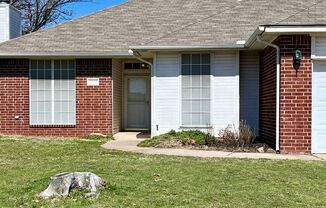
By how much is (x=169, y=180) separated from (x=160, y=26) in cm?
1103

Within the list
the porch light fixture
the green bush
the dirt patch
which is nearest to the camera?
the porch light fixture

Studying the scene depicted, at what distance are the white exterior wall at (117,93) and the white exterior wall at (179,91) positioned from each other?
2.44 metres

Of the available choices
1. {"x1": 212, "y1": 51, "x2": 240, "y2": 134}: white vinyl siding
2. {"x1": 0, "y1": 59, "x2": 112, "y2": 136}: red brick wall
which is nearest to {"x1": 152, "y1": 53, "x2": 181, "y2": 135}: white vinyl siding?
{"x1": 212, "y1": 51, "x2": 240, "y2": 134}: white vinyl siding

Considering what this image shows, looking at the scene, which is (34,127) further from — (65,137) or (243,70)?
(243,70)

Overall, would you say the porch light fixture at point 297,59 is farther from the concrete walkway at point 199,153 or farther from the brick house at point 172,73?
the concrete walkway at point 199,153

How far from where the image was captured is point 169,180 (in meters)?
8.18

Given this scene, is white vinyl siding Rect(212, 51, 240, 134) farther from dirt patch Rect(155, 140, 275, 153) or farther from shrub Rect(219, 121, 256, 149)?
dirt patch Rect(155, 140, 275, 153)

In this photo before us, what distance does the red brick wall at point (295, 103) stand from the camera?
1207 cm

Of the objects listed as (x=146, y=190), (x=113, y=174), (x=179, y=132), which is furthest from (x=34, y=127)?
(x=146, y=190)

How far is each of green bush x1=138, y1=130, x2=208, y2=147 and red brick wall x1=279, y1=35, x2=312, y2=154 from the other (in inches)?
107

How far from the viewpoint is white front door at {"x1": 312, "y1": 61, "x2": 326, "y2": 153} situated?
39.7 feet

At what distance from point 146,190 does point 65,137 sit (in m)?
10.2

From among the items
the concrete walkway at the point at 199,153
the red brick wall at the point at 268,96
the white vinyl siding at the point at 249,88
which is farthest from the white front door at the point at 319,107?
the white vinyl siding at the point at 249,88

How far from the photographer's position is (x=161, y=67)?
51.1ft
